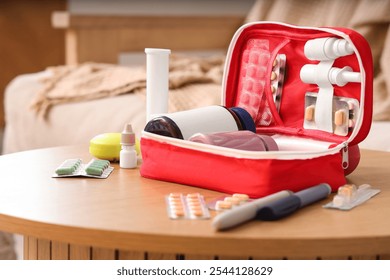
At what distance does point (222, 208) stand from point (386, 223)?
0.53 feet

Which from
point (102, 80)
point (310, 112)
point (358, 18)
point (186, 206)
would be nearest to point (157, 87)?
point (310, 112)

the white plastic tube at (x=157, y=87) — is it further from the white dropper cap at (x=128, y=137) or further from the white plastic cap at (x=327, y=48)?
the white plastic cap at (x=327, y=48)

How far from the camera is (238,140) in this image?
34.4 inches

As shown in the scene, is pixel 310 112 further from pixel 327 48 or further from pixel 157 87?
pixel 157 87

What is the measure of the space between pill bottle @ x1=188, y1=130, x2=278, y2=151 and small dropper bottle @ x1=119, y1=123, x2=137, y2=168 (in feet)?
0.36

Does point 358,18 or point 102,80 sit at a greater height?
point 358,18

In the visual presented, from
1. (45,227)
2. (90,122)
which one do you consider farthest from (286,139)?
(90,122)

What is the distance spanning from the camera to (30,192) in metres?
0.83

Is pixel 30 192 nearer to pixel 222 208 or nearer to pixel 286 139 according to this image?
pixel 222 208

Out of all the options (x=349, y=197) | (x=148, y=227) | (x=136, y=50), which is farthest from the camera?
(x=136, y=50)

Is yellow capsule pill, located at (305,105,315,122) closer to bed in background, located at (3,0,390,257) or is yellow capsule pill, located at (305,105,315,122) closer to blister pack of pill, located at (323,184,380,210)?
blister pack of pill, located at (323,184,380,210)

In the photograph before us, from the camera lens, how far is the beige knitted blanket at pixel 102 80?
181 cm

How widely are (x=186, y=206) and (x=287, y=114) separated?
1.05 ft

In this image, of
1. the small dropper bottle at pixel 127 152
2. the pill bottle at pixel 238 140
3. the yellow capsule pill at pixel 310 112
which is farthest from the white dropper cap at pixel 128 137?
the yellow capsule pill at pixel 310 112
